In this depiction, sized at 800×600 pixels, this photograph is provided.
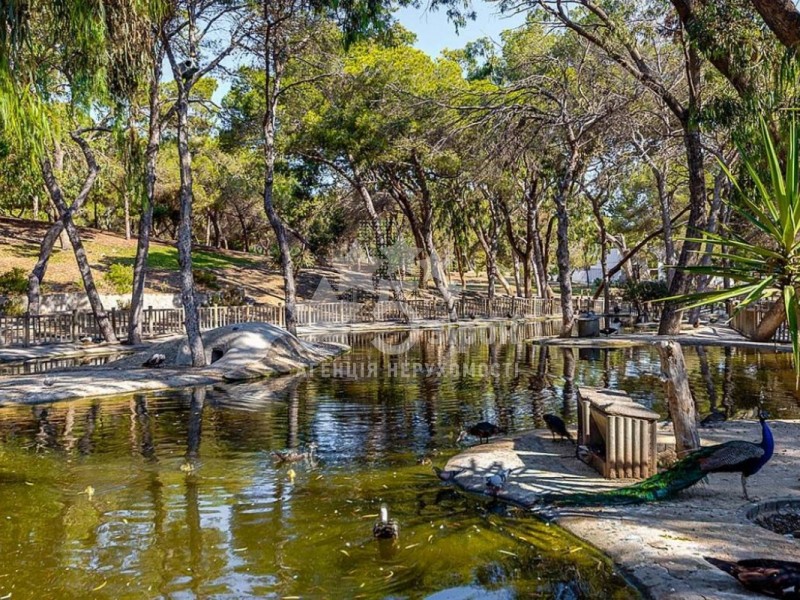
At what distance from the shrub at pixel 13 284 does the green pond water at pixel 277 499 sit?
20059mm

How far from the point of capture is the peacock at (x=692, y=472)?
23.5ft

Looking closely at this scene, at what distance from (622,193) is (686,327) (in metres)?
22.4

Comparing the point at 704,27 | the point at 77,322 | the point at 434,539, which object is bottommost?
the point at 434,539

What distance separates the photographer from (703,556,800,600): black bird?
191 inches

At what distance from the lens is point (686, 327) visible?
29172mm

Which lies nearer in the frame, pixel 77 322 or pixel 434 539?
pixel 434 539

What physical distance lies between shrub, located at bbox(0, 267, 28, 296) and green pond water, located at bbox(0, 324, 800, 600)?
20059mm

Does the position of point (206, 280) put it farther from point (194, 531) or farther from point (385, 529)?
point (385, 529)

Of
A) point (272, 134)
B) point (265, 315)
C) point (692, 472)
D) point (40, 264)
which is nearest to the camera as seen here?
point (692, 472)

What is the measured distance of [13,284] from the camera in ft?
104

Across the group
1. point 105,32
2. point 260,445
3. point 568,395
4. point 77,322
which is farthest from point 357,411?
point 77,322

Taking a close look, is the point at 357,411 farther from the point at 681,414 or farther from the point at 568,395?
the point at 681,414

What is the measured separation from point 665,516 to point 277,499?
171 inches

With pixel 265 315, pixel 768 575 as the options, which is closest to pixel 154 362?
pixel 265 315
